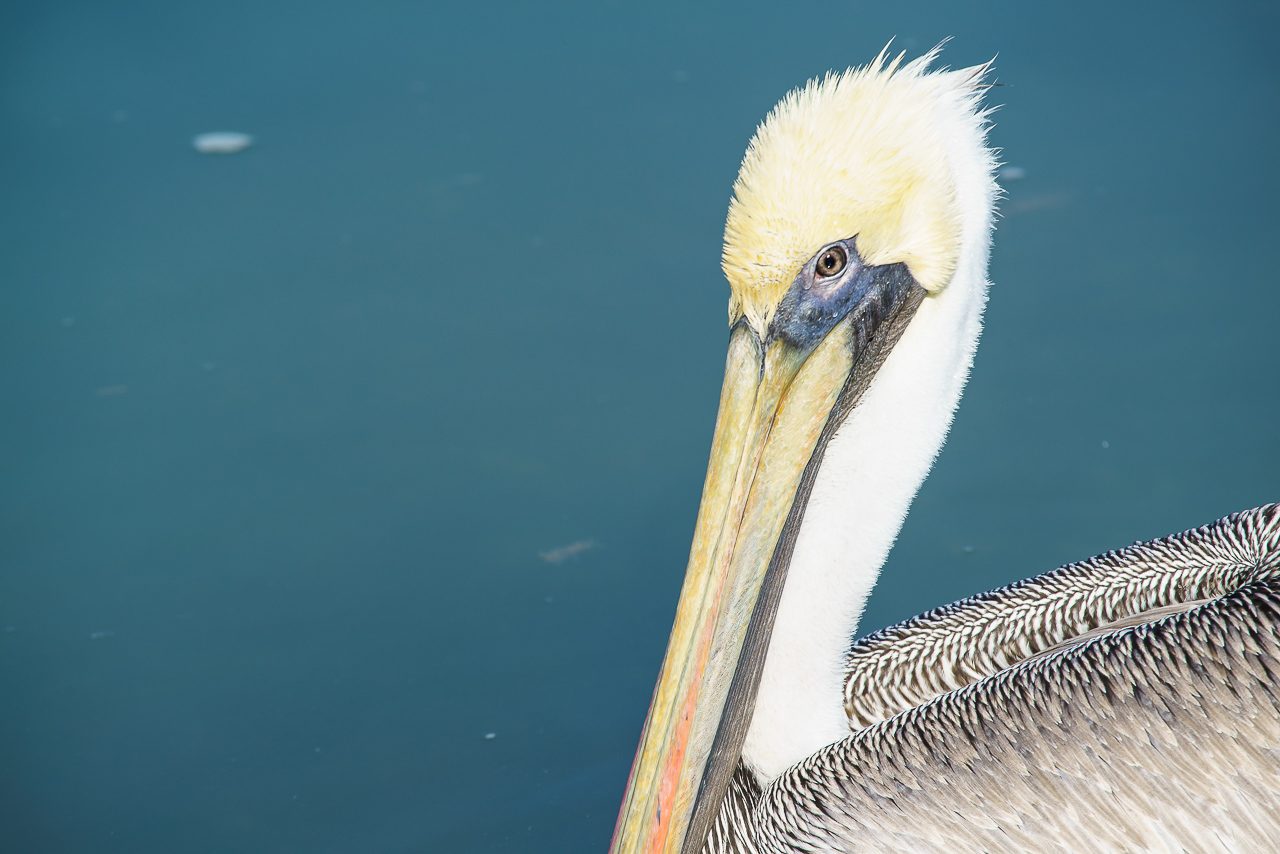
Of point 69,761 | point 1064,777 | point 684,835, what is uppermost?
point 1064,777

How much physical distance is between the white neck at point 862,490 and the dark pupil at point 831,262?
0.20m

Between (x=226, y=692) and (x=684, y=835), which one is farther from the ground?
(x=684, y=835)

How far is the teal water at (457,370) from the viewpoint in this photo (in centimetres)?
276

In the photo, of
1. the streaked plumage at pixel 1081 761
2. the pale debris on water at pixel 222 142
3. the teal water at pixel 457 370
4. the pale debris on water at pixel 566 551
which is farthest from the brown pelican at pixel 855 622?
the pale debris on water at pixel 222 142

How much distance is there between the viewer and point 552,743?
107 inches

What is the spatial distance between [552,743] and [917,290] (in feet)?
4.69

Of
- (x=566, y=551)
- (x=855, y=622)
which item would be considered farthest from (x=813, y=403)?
(x=566, y=551)

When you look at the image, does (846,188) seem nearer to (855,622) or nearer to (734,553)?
(734,553)

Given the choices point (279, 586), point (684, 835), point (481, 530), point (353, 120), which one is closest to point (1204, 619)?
point (684, 835)

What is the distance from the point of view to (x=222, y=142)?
4738 millimetres

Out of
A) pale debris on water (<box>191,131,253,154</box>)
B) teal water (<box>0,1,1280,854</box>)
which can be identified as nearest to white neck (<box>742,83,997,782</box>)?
teal water (<box>0,1,1280,854</box>)

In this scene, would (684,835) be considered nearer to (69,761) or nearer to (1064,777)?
(1064,777)

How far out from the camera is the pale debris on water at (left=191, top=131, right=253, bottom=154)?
15.5ft

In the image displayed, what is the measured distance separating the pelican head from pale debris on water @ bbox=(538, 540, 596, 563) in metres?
1.27
